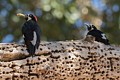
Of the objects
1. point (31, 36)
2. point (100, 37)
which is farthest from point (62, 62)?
point (100, 37)

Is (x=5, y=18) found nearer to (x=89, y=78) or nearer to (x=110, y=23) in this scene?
(x=110, y=23)

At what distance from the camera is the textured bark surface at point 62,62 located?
3.01 meters

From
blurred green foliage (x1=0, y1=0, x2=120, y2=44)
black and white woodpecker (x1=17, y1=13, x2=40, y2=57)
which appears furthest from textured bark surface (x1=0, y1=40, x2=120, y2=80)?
blurred green foliage (x1=0, y1=0, x2=120, y2=44)

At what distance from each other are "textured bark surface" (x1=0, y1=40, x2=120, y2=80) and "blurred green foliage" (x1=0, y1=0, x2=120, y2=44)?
3102mm

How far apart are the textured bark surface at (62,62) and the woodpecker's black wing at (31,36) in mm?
47

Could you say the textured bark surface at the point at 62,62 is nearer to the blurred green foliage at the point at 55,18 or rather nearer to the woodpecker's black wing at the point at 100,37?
the woodpecker's black wing at the point at 100,37

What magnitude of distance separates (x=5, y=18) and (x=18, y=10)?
A: 355 mm

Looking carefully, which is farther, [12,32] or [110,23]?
[110,23]

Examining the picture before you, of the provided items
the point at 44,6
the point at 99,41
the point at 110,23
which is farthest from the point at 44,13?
the point at 99,41

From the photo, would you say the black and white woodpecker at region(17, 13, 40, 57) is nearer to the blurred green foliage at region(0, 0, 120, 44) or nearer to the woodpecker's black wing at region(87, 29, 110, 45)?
the woodpecker's black wing at region(87, 29, 110, 45)

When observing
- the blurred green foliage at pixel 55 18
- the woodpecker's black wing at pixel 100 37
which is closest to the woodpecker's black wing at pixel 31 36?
the woodpecker's black wing at pixel 100 37

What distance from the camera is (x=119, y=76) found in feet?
10.9

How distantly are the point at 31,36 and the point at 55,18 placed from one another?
3.60 metres

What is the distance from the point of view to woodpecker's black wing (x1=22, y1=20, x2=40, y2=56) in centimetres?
310
